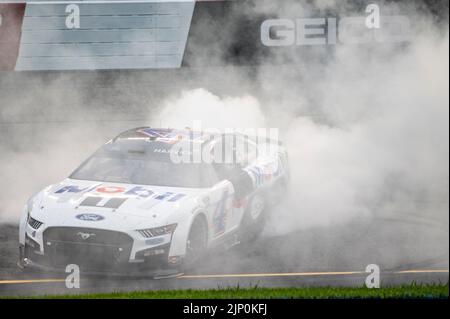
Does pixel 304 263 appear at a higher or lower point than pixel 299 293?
higher

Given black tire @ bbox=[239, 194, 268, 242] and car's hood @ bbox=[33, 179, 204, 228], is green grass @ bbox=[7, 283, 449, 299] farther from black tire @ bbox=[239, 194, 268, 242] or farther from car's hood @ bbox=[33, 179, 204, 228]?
black tire @ bbox=[239, 194, 268, 242]

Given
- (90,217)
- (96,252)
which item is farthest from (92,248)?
(90,217)

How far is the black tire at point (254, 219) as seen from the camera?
8.18 m

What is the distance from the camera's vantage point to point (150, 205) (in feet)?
23.1

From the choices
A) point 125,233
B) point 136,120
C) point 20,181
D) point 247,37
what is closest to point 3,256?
point 125,233

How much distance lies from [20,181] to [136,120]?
2848mm

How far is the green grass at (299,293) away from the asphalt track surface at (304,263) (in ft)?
0.67

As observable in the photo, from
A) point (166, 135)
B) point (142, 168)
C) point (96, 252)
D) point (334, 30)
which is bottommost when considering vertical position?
point (96, 252)

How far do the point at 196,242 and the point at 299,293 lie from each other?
1024 millimetres

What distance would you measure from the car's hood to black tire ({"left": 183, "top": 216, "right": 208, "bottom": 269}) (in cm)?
18

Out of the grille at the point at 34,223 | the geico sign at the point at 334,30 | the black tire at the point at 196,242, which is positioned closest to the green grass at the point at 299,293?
the black tire at the point at 196,242

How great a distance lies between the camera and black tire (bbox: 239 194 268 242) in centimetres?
818

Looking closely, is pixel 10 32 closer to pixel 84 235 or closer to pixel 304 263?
pixel 84 235
